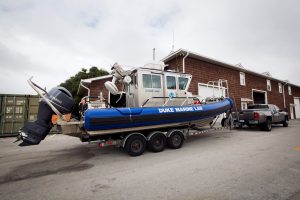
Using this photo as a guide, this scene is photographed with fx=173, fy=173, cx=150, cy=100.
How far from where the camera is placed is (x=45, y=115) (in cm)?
493

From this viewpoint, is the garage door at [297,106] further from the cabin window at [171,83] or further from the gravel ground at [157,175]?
the cabin window at [171,83]

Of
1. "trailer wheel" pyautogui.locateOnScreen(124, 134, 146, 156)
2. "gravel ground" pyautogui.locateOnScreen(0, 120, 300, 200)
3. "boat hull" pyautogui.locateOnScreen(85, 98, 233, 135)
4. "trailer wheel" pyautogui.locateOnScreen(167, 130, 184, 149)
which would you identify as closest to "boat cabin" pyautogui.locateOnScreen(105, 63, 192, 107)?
"boat hull" pyautogui.locateOnScreen(85, 98, 233, 135)

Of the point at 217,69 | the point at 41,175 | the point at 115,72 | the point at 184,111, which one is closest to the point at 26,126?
the point at 41,175

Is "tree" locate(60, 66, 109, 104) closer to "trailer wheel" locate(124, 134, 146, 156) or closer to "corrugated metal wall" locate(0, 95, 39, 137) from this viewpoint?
"corrugated metal wall" locate(0, 95, 39, 137)

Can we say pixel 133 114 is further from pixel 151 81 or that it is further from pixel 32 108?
pixel 32 108

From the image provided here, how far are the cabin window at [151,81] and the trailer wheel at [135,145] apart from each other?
2066 millimetres

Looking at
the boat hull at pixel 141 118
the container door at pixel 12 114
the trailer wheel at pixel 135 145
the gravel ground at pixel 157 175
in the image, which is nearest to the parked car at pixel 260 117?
the boat hull at pixel 141 118

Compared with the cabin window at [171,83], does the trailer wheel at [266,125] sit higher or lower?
lower

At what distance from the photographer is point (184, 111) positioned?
6559 millimetres

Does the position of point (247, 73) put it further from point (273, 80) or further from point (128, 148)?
point (128, 148)

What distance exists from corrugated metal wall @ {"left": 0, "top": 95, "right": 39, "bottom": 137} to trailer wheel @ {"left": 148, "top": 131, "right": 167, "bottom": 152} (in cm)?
928

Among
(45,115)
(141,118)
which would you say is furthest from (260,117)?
(45,115)

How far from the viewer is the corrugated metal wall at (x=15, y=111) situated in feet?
34.4

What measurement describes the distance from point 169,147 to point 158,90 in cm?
227
